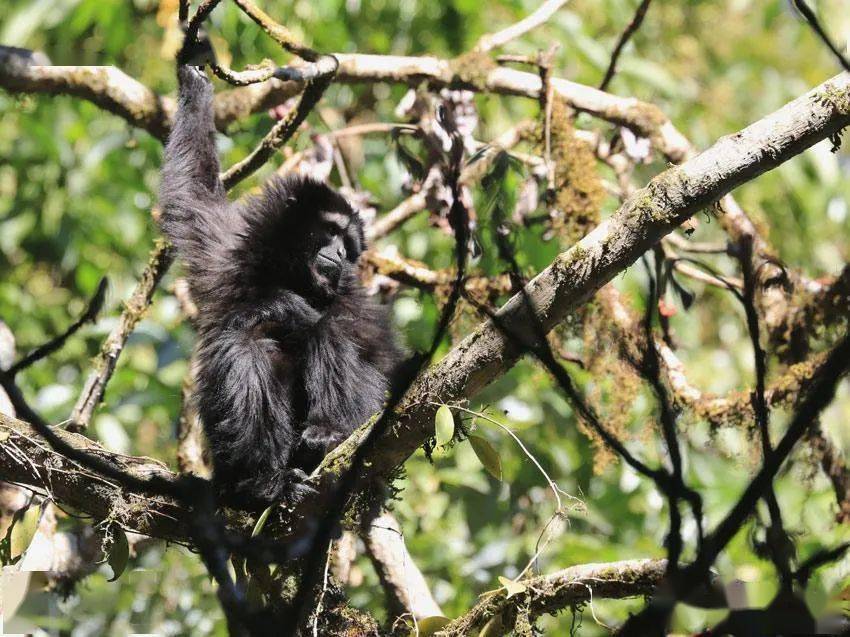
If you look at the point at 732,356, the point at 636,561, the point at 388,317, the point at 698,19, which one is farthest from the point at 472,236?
the point at 698,19

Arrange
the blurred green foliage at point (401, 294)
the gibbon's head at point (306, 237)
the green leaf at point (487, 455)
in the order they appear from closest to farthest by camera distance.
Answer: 1. the green leaf at point (487, 455)
2. the gibbon's head at point (306, 237)
3. the blurred green foliage at point (401, 294)

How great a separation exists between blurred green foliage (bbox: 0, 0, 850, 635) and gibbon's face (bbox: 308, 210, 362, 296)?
35.2 inches

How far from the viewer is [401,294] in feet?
20.9

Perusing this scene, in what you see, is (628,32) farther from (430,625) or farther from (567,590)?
(430,625)

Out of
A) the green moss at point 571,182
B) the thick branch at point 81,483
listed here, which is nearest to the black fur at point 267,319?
the thick branch at point 81,483

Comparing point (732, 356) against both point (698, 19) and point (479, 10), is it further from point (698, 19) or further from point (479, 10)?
point (698, 19)

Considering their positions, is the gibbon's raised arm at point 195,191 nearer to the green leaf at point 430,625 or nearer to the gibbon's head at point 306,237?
the gibbon's head at point 306,237

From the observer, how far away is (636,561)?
3139 mm

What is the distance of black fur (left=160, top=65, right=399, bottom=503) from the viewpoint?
4.39 m

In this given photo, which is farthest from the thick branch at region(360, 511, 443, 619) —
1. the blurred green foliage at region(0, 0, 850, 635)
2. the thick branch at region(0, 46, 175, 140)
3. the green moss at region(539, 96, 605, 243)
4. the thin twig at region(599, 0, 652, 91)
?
the thin twig at region(599, 0, 652, 91)

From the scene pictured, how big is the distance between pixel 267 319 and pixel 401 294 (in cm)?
172

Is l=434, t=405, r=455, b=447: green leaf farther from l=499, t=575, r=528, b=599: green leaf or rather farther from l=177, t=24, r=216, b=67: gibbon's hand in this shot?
l=177, t=24, r=216, b=67: gibbon's hand

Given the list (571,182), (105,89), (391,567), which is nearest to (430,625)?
(391,567)

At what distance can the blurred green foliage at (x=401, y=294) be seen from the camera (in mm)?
5867
